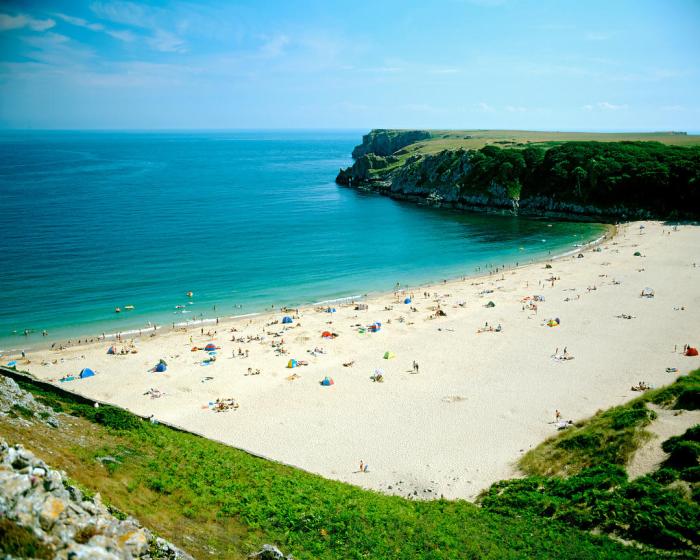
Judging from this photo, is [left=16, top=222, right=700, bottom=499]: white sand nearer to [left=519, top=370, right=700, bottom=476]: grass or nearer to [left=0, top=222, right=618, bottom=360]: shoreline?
[left=519, top=370, right=700, bottom=476]: grass

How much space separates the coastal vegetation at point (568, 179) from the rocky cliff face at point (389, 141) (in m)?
72.8

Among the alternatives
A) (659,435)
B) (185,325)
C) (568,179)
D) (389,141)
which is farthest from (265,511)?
(389,141)

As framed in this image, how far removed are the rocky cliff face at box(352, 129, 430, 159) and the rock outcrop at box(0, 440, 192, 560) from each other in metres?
182

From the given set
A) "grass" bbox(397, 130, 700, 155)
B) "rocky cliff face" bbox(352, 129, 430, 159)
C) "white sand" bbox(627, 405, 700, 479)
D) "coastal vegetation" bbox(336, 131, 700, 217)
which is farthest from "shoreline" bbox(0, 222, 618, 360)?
"rocky cliff face" bbox(352, 129, 430, 159)

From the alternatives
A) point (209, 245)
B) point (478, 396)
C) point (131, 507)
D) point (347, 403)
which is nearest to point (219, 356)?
point (347, 403)

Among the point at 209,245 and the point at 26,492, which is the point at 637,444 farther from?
the point at 209,245

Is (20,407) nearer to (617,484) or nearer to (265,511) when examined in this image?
(265,511)

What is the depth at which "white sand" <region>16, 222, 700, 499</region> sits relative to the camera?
23.0 m

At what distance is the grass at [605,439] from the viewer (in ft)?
A: 60.4

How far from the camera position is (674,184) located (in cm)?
7731

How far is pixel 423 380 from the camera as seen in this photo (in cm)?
3108

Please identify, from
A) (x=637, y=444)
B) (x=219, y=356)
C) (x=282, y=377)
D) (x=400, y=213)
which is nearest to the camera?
(x=637, y=444)

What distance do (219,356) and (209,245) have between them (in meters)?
35.2

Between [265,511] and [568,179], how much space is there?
89.0 m
